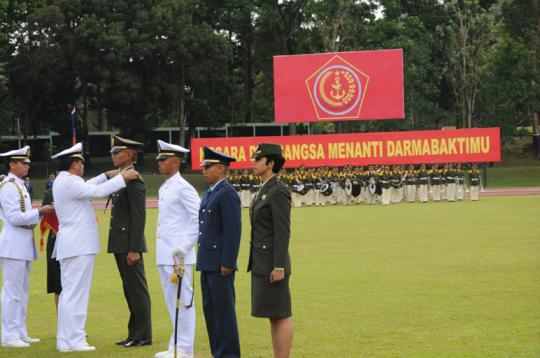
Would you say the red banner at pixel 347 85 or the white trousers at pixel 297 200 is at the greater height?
the red banner at pixel 347 85

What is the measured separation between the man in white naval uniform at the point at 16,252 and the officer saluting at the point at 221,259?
2.55 m

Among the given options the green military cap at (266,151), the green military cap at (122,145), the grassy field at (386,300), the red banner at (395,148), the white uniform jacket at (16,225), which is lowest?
the grassy field at (386,300)

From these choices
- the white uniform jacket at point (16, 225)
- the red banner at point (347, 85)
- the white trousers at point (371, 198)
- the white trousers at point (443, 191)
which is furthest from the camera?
the red banner at point (347, 85)

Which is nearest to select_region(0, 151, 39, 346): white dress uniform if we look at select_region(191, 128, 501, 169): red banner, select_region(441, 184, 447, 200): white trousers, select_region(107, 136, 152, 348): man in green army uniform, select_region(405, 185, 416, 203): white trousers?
select_region(107, 136, 152, 348): man in green army uniform

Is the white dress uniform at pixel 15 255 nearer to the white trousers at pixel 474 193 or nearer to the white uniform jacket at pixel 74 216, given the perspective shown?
the white uniform jacket at pixel 74 216

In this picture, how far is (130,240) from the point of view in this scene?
10078 mm

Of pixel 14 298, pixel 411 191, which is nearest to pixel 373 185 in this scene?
pixel 411 191

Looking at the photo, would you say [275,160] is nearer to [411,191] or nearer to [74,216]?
[74,216]

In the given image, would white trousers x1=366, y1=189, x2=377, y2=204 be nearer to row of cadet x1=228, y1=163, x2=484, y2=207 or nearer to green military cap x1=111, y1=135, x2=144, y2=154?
row of cadet x1=228, y1=163, x2=484, y2=207

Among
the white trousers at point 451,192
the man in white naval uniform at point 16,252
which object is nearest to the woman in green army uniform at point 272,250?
the man in white naval uniform at point 16,252

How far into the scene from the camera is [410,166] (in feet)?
137

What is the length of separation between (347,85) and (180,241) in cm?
3669

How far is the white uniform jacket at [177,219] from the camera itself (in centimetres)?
945

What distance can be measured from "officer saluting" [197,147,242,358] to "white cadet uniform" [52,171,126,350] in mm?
1416
